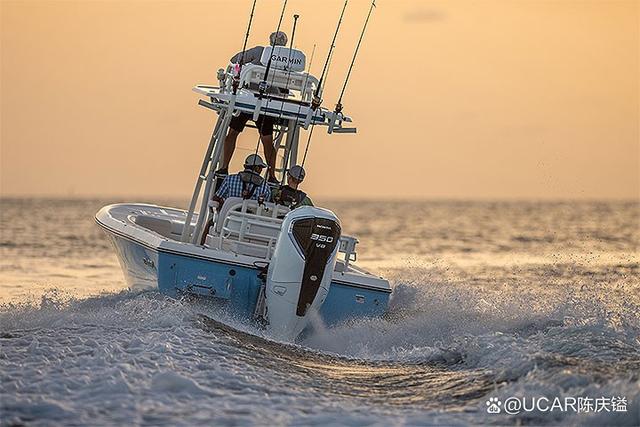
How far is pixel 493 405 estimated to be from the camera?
24.8 feet

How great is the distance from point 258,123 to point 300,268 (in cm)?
278

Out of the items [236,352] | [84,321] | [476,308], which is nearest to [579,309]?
[476,308]

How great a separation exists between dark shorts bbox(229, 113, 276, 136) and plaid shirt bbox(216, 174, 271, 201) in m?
0.81

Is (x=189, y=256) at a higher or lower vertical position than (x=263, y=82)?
lower

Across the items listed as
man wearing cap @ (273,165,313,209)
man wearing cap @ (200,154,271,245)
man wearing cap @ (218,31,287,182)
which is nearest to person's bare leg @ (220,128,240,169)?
man wearing cap @ (218,31,287,182)

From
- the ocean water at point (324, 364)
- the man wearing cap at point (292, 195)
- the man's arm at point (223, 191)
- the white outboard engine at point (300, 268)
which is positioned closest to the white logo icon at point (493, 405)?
the ocean water at point (324, 364)

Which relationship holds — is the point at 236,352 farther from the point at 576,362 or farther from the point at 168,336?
the point at 576,362

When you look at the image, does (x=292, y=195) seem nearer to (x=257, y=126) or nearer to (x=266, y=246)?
(x=266, y=246)

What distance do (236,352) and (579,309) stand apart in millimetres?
3984

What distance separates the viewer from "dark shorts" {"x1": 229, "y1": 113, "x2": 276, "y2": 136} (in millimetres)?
12914

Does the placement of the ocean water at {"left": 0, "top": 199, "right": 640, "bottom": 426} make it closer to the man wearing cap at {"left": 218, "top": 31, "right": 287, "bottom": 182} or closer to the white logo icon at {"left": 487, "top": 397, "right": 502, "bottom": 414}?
the white logo icon at {"left": 487, "top": 397, "right": 502, "bottom": 414}

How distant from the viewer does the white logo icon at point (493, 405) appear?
745cm

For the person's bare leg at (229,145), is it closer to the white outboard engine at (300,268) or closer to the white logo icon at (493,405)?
the white outboard engine at (300,268)

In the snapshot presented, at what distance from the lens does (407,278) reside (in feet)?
56.0
